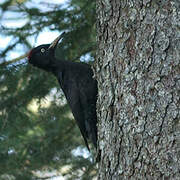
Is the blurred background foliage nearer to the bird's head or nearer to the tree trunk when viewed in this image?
the bird's head

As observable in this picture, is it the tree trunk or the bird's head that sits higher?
the bird's head

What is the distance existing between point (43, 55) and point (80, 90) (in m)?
0.67

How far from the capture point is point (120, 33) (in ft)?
8.83

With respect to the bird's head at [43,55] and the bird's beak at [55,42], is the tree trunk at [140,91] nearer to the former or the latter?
the bird's beak at [55,42]

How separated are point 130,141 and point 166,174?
0.33m

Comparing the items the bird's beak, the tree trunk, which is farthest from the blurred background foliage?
the tree trunk

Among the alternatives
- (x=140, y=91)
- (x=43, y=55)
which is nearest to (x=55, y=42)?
(x=43, y=55)

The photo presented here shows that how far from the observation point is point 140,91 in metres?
2.49

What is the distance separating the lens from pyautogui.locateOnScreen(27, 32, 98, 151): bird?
404 centimetres

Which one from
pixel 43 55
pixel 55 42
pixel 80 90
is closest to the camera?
pixel 80 90

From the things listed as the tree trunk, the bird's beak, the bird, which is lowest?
the tree trunk

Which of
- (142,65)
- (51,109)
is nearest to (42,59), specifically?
(51,109)

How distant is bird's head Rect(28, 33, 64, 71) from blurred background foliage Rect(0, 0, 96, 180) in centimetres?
7

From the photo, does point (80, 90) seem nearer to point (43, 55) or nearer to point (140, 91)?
point (43, 55)
